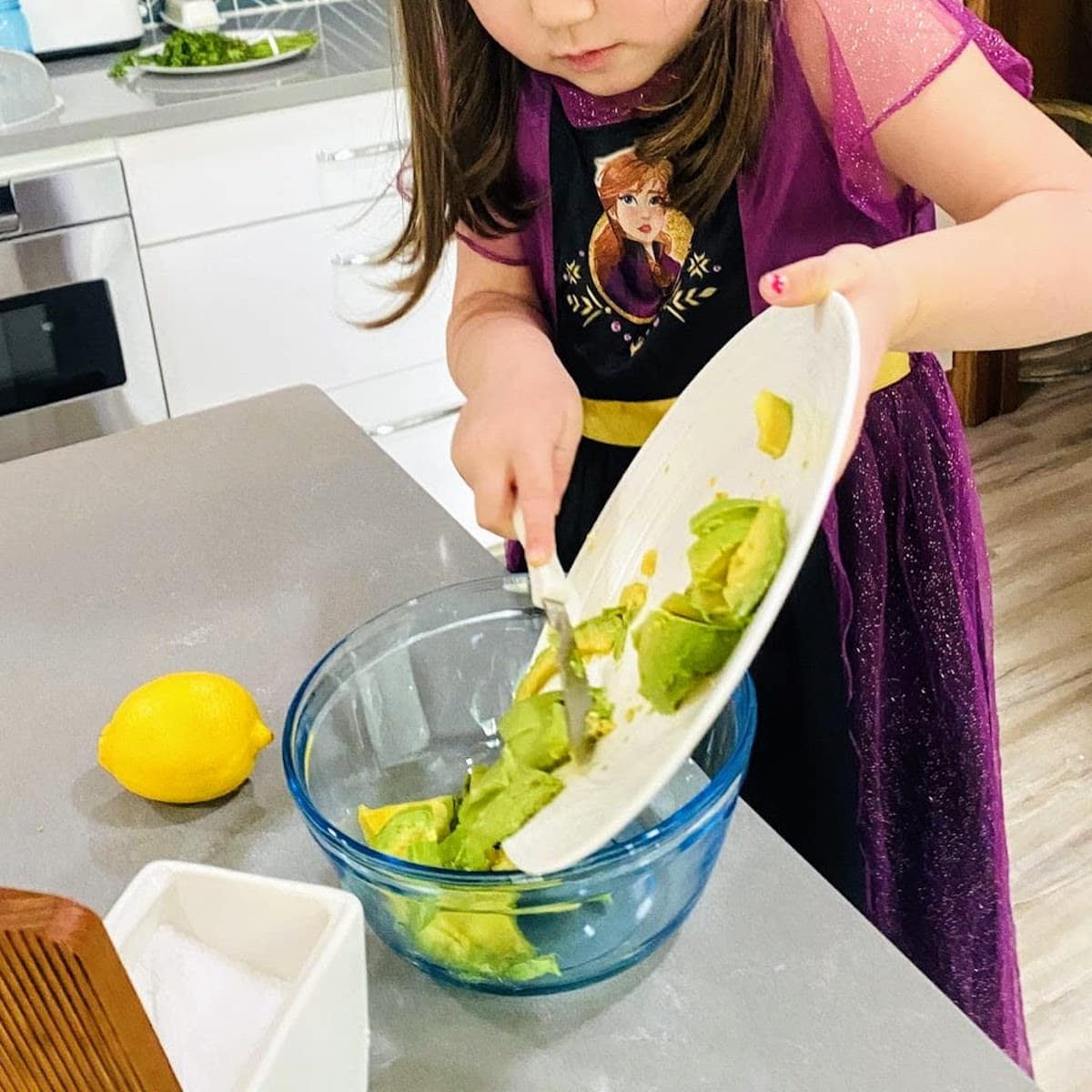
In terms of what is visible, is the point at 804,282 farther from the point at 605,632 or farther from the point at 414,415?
the point at 414,415

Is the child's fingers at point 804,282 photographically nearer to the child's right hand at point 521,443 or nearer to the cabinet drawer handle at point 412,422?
the child's right hand at point 521,443

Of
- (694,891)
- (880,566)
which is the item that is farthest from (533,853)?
(880,566)

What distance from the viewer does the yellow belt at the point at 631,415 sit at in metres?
0.89

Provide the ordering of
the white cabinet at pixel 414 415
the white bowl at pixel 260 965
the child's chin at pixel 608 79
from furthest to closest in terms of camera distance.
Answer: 1. the white cabinet at pixel 414 415
2. the child's chin at pixel 608 79
3. the white bowl at pixel 260 965

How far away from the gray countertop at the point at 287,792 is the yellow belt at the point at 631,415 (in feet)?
0.47

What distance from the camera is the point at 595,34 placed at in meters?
0.72

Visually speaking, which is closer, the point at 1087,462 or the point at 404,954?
the point at 404,954

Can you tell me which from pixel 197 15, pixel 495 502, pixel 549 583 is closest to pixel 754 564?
pixel 549 583

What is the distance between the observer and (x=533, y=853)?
473 mm

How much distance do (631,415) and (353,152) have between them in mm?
1051

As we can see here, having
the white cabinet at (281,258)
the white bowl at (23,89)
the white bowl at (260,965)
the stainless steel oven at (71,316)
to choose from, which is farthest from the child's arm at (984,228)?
the white bowl at (23,89)

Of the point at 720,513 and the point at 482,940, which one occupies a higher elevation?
the point at 720,513

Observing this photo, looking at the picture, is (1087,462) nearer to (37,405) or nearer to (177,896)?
(37,405)

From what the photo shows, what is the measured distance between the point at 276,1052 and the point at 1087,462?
2204 mm
